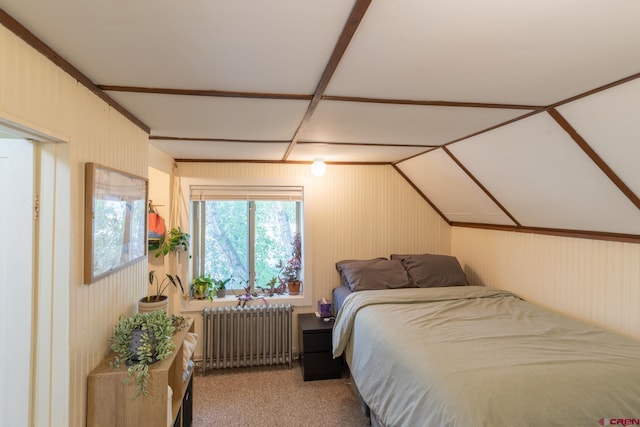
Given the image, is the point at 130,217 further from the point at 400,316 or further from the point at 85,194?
the point at 400,316

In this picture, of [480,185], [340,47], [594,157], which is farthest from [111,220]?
[480,185]

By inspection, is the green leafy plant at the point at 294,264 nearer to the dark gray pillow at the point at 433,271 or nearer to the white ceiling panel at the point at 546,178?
the dark gray pillow at the point at 433,271

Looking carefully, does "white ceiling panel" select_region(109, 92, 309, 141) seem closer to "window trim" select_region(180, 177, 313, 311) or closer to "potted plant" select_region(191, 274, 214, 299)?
"window trim" select_region(180, 177, 313, 311)

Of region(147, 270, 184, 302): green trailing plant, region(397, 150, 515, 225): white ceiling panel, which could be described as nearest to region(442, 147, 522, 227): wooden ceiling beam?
region(397, 150, 515, 225): white ceiling panel

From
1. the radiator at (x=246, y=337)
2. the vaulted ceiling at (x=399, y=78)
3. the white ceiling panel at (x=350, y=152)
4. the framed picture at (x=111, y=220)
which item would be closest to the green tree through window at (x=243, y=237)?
the radiator at (x=246, y=337)

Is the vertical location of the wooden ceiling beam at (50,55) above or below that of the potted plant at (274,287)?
above

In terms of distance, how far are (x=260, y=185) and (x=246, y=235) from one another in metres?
0.63

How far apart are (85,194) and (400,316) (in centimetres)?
206

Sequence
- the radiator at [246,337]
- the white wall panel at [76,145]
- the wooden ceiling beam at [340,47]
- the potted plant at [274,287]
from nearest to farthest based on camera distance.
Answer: the wooden ceiling beam at [340,47], the white wall panel at [76,145], the radiator at [246,337], the potted plant at [274,287]

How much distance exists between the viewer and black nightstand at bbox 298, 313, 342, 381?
2920mm

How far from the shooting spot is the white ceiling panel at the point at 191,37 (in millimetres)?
877

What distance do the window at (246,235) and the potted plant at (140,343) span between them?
1.85m

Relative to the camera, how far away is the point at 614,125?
1.49 m

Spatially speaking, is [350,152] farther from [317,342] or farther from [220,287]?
[220,287]
